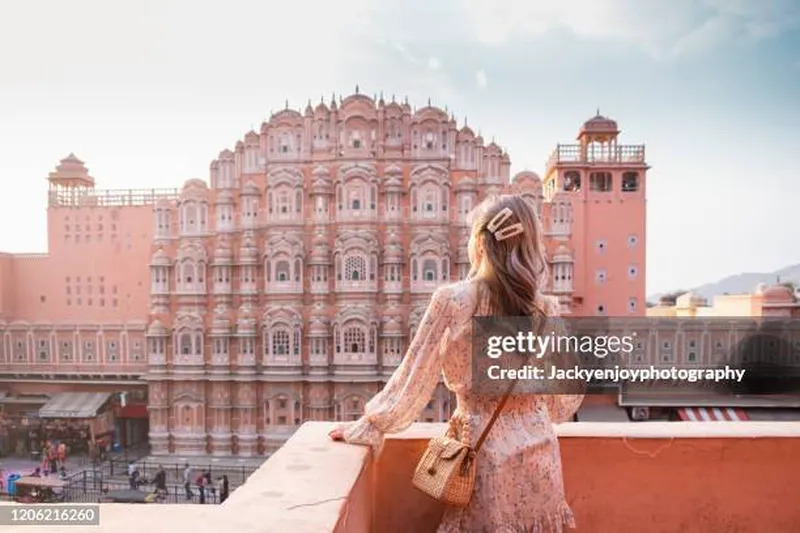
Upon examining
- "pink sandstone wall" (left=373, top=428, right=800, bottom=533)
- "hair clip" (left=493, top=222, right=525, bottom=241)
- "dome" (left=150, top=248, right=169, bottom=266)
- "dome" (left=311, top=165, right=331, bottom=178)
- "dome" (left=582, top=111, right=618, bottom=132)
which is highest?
"dome" (left=582, top=111, right=618, bottom=132)

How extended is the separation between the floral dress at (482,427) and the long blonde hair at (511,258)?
0.04 metres

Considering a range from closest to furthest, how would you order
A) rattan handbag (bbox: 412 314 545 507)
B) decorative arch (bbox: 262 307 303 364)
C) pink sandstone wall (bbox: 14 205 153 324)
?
rattan handbag (bbox: 412 314 545 507) < decorative arch (bbox: 262 307 303 364) < pink sandstone wall (bbox: 14 205 153 324)

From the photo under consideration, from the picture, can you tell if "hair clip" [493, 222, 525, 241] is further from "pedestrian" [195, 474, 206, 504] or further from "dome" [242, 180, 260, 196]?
"dome" [242, 180, 260, 196]

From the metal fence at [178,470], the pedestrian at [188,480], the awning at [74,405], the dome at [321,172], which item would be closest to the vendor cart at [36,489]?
A: the metal fence at [178,470]

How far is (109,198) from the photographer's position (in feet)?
50.5

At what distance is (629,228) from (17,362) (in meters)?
15.1

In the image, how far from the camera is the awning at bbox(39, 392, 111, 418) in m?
12.8

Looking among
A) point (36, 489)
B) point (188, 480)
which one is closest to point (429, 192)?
point (188, 480)

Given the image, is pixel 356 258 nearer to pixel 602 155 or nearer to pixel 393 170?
pixel 393 170

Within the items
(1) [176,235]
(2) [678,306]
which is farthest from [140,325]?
(2) [678,306]

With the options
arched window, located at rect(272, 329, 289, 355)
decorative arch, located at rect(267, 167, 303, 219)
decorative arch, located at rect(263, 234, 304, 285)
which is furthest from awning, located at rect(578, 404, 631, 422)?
decorative arch, located at rect(267, 167, 303, 219)

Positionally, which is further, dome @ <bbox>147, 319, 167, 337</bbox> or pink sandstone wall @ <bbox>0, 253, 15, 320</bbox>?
pink sandstone wall @ <bbox>0, 253, 15, 320</bbox>

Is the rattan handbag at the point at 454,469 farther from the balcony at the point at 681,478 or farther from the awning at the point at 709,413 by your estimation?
the awning at the point at 709,413

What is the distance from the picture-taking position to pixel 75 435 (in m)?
12.8
